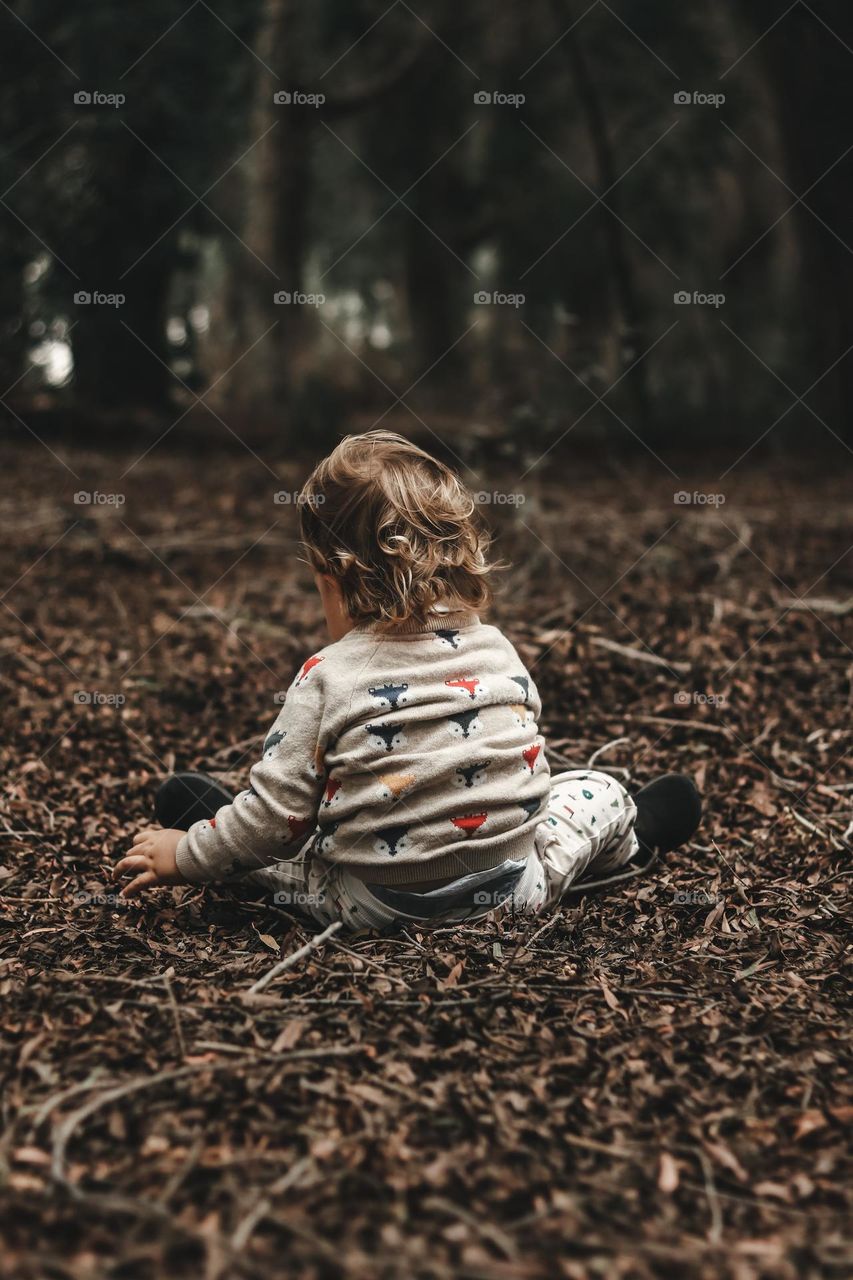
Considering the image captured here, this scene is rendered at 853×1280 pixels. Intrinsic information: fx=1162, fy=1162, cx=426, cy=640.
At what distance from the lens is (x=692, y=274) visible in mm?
15234

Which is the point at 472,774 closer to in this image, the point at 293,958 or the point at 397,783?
the point at 397,783

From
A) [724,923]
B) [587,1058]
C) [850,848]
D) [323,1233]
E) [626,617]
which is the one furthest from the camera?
[626,617]

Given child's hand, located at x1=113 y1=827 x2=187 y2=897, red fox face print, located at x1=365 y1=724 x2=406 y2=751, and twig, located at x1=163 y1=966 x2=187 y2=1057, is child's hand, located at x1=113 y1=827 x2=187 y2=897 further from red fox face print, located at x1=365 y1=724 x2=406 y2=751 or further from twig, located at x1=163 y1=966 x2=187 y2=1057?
red fox face print, located at x1=365 y1=724 x2=406 y2=751

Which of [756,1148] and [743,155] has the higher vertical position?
[743,155]

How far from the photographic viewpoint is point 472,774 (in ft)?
7.84

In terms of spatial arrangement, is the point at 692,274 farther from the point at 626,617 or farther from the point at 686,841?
the point at 686,841

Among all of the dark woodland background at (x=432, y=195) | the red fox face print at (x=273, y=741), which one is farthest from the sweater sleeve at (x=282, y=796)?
the dark woodland background at (x=432, y=195)

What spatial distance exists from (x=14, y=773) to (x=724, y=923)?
2.12 m

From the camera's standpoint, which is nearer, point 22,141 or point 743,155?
point 22,141

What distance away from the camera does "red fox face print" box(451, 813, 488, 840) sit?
7.78 feet

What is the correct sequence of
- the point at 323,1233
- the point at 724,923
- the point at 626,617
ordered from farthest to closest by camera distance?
the point at 626,617
the point at 724,923
the point at 323,1233

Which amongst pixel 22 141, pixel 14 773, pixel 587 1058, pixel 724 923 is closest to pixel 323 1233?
pixel 587 1058

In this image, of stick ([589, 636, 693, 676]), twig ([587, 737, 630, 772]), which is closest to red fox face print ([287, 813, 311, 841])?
twig ([587, 737, 630, 772])

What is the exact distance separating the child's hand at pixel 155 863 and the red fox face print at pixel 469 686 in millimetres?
704
